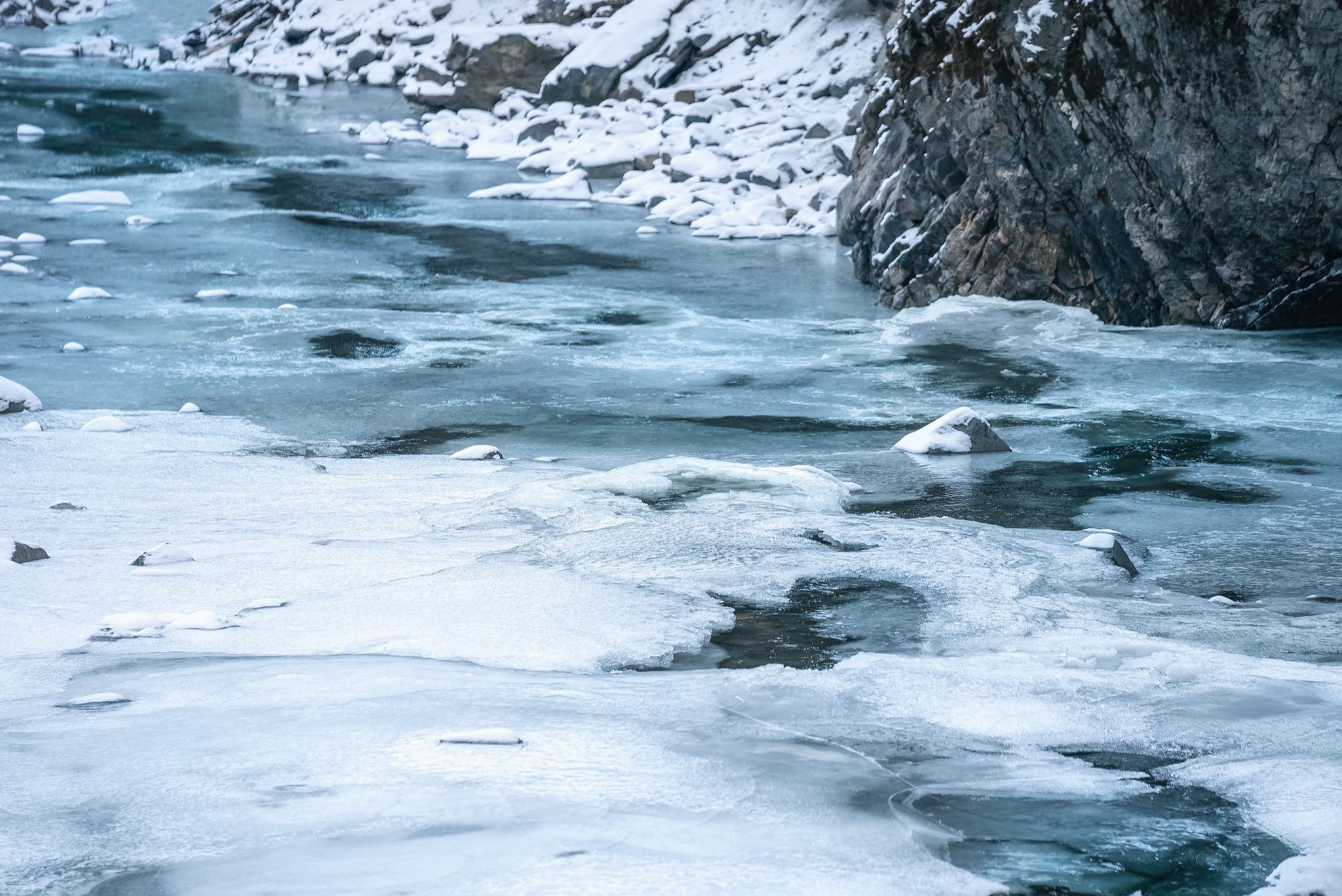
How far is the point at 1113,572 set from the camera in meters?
5.57

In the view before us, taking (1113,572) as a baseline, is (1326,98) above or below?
above

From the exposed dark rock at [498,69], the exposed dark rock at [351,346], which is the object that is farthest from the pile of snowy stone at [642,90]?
the exposed dark rock at [351,346]

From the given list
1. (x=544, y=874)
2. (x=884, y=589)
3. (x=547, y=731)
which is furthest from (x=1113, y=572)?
(x=544, y=874)

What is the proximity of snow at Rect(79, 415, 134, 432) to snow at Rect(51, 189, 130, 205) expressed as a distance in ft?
33.6

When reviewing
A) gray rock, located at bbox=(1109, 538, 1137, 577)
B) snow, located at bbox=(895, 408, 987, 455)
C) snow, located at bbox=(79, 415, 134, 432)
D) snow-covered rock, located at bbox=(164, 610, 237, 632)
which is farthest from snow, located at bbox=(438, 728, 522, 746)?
snow, located at bbox=(79, 415, 134, 432)

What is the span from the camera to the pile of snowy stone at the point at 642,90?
18.4 meters

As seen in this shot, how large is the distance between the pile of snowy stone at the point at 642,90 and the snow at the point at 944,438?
8.60m

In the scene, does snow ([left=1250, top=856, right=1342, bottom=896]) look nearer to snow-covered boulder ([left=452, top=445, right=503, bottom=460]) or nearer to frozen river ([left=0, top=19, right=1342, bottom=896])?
frozen river ([left=0, top=19, right=1342, bottom=896])

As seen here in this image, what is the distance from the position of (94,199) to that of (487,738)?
51.9 feet

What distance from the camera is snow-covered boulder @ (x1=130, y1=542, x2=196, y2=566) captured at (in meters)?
5.27

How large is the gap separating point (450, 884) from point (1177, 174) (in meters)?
9.50

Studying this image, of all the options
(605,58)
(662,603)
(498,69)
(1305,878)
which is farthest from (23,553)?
(498,69)

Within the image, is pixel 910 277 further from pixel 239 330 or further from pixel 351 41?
pixel 351 41

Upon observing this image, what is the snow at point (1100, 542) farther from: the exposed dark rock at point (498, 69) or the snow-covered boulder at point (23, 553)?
the exposed dark rock at point (498, 69)
